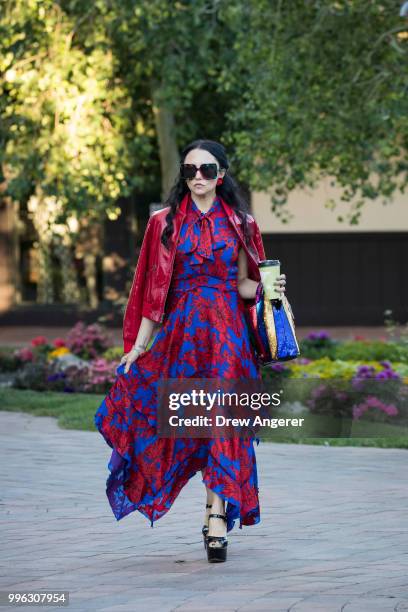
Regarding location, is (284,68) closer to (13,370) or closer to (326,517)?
(13,370)

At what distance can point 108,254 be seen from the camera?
29469mm

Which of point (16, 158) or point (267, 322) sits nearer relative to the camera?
point (267, 322)

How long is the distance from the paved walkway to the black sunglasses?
1697mm

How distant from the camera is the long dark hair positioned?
7.09 m

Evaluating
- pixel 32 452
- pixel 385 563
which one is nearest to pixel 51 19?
pixel 32 452

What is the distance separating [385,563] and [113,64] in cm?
1766

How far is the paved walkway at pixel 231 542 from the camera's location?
6.04 m

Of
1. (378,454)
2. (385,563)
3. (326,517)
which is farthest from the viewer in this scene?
(378,454)

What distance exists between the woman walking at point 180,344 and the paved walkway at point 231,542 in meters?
0.31

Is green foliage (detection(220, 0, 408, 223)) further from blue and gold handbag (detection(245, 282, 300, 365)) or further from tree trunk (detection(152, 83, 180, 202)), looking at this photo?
blue and gold handbag (detection(245, 282, 300, 365))

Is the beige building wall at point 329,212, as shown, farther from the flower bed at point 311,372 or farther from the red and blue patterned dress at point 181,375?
the red and blue patterned dress at point 181,375

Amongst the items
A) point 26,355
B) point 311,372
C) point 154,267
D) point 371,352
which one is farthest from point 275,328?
point 26,355

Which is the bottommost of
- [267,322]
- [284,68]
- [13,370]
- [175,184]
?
[13,370]

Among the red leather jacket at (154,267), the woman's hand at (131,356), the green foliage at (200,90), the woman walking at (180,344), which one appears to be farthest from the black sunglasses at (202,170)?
the green foliage at (200,90)
